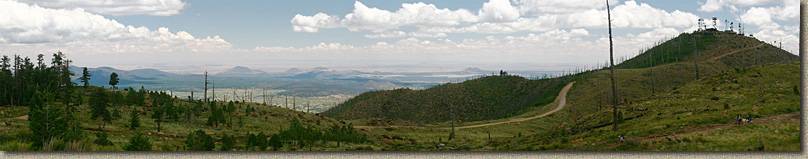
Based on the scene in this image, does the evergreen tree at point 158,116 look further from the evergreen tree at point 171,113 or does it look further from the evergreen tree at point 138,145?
the evergreen tree at point 138,145

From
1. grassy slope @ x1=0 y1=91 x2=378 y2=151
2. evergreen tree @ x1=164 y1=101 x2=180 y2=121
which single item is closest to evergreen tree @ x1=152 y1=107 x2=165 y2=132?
grassy slope @ x1=0 y1=91 x2=378 y2=151

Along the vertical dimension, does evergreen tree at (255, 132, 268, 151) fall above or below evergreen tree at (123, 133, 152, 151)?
below

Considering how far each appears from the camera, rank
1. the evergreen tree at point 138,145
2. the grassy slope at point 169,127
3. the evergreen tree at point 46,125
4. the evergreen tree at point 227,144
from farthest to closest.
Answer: the grassy slope at point 169,127
the evergreen tree at point 227,144
the evergreen tree at point 46,125
the evergreen tree at point 138,145

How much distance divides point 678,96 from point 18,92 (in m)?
79.1

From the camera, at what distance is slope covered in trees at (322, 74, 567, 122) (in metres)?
114

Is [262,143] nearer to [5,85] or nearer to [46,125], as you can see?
[46,125]

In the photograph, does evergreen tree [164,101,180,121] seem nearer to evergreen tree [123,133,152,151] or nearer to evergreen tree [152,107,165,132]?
evergreen tree [152,107,165,132]

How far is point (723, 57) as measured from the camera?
110 m

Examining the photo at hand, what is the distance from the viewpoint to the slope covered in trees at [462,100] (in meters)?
114

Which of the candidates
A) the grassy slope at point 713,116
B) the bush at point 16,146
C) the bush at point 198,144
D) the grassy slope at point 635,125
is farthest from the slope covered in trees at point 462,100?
the bush at point 16,146

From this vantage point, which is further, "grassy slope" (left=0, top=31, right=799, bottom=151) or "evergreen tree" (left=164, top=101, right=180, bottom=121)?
"evergreen tree" (left=164, top=101, right=180, bottom=121)

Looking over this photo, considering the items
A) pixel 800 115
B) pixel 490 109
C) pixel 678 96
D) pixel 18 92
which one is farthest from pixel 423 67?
pixel 490 109

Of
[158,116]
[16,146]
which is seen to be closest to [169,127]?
[158,116]

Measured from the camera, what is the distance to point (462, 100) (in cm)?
12688
